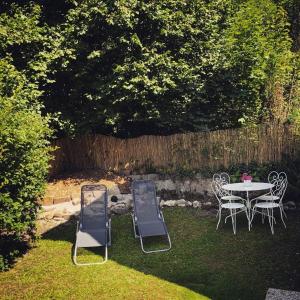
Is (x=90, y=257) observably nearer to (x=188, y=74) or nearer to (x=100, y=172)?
(x=100, y=172)

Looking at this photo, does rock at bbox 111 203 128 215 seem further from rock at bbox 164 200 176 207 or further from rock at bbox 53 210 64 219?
rock at bbox 53 210 64 219

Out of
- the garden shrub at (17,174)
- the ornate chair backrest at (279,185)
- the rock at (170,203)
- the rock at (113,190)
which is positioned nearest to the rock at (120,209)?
the rock at (113,190)

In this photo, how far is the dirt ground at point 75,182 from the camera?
1110 cm

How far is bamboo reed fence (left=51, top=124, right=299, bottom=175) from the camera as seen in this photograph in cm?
1161

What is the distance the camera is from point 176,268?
6891 mm

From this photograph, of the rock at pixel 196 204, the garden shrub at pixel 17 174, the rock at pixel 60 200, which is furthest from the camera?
the rock at pixel 196 204

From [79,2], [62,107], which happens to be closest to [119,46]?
[79,2]

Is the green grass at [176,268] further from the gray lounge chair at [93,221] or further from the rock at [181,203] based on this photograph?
the rock at [181,203]

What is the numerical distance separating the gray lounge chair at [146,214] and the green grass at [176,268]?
14.8 inches

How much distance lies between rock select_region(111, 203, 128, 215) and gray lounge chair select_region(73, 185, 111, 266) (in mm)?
1699

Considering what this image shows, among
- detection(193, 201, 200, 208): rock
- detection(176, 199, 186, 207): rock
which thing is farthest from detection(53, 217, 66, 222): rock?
detection(193, 201, 200, 208): rock

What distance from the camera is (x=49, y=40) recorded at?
10930 millimetres

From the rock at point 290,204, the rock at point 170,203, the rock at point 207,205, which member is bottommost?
the rock at point 207,205

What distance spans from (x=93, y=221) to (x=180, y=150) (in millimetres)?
A: 5228
